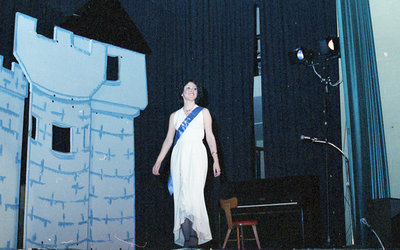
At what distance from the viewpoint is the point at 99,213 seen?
520 centimetres

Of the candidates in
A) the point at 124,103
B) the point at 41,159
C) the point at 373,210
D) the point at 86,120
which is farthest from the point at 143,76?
the point at 373,210

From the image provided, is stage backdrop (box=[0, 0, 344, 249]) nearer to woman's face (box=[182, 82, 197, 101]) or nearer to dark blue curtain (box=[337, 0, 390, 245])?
dark blue curtain (box=[337, 0, 390, 245])

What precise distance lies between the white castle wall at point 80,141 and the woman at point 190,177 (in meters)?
1.23

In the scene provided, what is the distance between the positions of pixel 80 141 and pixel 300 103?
2.61 m

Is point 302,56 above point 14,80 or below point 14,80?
above

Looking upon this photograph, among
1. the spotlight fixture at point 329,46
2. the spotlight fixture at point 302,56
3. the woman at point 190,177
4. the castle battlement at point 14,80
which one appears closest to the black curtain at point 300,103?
the spotlight fixture at point 302,56

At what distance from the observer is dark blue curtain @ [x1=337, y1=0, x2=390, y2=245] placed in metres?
3.61

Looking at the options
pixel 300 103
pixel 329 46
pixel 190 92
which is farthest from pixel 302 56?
pixel 190 92

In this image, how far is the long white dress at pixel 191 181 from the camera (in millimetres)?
3816

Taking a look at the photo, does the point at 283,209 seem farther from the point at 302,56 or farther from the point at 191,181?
the point at 302,56

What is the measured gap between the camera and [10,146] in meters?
4.21

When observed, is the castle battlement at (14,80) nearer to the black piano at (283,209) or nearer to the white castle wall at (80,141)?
the white castle wall at (80,141)

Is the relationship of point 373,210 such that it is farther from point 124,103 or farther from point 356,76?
point 124,103

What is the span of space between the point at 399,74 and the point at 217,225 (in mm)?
2778
